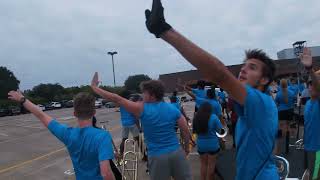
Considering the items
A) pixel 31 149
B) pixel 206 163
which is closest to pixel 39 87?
pixel 31 149

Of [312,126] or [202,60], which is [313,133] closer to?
[312,126]

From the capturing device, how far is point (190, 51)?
7.42ft

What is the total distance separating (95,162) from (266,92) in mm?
1610

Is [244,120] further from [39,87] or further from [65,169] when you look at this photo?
[39,87]

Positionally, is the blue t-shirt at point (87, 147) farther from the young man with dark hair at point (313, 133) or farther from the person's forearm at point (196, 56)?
the young man with dark hair at point (313, 133)

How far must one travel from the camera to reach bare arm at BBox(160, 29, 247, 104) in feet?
7.39

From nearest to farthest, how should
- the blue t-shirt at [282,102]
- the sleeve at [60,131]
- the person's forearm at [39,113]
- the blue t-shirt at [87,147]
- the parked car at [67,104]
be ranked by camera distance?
the blue t-shirt at [87,147] → the sleeve at [60,131] → the person's forearm at [39,113] → the blue t-shirt at [282,102] → the parked car at [67,104]

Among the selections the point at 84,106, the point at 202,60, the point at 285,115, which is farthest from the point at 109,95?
the point at 285,115

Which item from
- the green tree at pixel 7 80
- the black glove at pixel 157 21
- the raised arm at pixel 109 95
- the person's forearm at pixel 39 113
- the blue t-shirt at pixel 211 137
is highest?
the green tree at pixel 7 80

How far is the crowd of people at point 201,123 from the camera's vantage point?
2.33m

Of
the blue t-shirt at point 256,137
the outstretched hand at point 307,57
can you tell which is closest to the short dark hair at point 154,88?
the outstretched hand at point 307,57

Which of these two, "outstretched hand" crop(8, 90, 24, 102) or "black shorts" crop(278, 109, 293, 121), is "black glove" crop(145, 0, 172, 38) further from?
"black shorts" crop(278, 109, 293, 121)

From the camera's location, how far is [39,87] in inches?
3511

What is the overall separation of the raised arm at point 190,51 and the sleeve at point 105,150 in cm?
149
